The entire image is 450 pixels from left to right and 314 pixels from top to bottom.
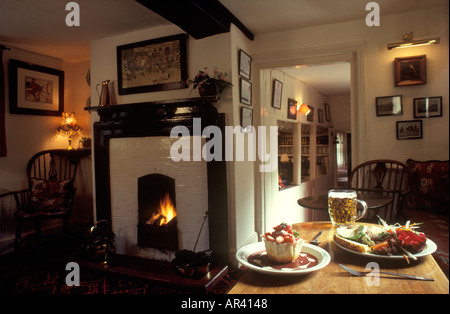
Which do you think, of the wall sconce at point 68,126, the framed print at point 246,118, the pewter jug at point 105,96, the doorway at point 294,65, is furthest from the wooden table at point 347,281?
the wall sconce at point 68,126

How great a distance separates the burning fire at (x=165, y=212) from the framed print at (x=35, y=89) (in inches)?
91.9

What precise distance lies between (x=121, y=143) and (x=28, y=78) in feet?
5.85

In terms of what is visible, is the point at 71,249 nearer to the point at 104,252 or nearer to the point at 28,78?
the point at 104,252

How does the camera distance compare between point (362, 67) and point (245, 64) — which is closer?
point (362, 67)

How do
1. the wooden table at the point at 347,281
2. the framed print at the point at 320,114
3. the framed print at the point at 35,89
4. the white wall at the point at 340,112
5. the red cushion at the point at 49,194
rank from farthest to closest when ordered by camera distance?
the white wall at the point at 340,112 → the framed print at the point at 320,114 → the framed print at the point at 35,89 → the red cushion at the point at 49,194 → the wooden table at the point at 347,281

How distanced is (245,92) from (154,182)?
54.2 inches

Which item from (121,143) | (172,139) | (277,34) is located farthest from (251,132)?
(121,143)

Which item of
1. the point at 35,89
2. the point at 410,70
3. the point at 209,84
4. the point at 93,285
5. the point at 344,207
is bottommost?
the point at 93,285

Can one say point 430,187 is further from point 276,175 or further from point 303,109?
point 303,109

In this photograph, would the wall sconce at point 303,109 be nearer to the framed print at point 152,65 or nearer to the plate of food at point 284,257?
the framed print at point 152,65

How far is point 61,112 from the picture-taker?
4.53m

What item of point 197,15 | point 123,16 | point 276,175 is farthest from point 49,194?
point 276,175

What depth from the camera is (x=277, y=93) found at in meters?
4.41

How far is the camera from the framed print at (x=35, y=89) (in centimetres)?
396
